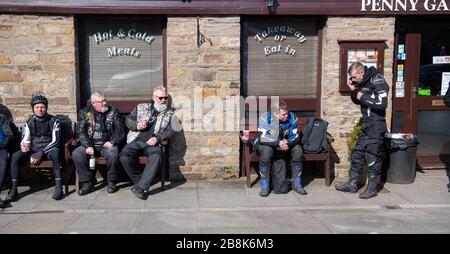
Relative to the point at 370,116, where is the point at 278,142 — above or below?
below

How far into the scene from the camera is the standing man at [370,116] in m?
6.41

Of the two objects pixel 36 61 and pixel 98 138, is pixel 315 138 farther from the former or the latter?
pixel 36 61

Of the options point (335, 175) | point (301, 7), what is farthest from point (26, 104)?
point (335, 175)

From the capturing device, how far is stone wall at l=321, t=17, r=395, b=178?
7.31 meters

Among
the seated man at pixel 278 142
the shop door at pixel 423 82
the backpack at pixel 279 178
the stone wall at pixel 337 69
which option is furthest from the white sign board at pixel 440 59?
the backpack at pixel 279 178

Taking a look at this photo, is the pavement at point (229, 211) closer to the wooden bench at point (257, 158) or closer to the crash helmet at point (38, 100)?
the wooden bench at point (257, 158)

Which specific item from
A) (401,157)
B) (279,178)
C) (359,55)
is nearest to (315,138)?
(279,178)

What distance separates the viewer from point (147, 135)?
691cm

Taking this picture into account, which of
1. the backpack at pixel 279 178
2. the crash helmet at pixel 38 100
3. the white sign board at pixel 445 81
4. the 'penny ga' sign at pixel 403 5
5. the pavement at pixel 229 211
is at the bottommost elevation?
the pavement at pixel 229 211

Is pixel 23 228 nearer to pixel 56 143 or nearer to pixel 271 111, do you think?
pixel 56 143

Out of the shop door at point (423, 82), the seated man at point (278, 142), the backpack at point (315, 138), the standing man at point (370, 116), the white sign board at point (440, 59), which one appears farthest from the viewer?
the white sign board at point (440, 59)

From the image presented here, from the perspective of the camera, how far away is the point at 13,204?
619 centimetres

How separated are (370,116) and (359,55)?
3.98 ft

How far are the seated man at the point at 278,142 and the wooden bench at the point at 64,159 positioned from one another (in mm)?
2679
